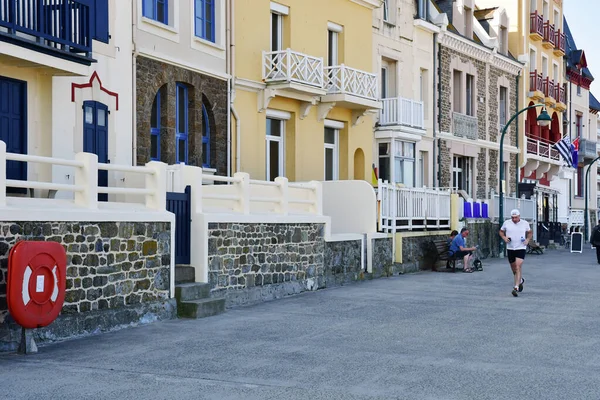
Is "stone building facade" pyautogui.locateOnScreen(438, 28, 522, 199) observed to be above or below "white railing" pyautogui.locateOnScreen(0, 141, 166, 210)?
above

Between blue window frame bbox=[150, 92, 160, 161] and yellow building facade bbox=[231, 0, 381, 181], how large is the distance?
2628 mm

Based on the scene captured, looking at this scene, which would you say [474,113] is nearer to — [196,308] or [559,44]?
[559,44]

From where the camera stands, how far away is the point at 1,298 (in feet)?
32.6

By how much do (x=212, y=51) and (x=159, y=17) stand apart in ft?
6.23

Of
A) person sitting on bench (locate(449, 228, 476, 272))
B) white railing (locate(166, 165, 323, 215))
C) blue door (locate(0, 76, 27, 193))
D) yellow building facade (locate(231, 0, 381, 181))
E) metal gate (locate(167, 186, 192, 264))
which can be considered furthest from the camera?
person sitting on bench (locate(449, 228, 476, 272))

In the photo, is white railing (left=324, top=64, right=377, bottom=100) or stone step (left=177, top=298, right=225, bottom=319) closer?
stone step (left=177, top=298, right=225, bottom=319)

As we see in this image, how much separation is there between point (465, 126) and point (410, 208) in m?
10.5

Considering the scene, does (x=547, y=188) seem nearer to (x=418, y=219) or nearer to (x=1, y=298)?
(x=418, y=219)

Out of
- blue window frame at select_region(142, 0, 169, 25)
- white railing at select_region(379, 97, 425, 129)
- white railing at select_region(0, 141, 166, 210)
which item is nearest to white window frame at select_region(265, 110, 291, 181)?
blue window frame at select_region(142, 0, 169, 25)

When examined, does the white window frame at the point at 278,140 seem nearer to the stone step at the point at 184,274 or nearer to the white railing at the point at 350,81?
the white railing at the point at 350,81

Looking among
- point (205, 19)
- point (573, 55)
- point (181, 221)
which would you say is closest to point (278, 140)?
point (205, 19)

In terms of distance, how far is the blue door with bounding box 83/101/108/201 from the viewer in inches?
614

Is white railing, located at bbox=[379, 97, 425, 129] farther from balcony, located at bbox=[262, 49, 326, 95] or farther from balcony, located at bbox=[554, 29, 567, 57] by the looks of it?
balcony, located at bbox=[554, 29, 567, 57]

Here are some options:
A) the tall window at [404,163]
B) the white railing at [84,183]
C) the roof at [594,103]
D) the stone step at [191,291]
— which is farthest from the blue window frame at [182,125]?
the roof at [594,103]
